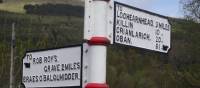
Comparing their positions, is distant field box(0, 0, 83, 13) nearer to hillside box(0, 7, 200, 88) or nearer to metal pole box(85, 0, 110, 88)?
hillside box(0, 7, 200, 88)

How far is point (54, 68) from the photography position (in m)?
5.66

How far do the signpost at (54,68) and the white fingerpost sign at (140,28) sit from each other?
1.38 feet

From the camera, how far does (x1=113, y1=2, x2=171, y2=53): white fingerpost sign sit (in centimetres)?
522

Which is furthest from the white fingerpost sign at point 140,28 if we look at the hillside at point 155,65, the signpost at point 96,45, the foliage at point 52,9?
the foliage at point 52,9

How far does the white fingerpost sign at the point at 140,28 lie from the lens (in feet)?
17.1

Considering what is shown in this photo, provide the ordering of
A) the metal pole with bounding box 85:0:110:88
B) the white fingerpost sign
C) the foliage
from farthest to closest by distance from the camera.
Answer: the foliage
the white fingerpost sign
the metal pole with bounding box 85:0:110:88

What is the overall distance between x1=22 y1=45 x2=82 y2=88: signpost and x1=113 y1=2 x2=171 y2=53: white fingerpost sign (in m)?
0.42

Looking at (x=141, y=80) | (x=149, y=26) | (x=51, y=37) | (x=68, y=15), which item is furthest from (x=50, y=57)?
(x=68, y=15)

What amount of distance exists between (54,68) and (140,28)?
0.93 meters

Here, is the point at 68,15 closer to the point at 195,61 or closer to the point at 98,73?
the point at 195,61

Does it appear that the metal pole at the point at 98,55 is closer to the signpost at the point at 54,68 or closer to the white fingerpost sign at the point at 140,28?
the white fingerpost sign at the point at 140,28

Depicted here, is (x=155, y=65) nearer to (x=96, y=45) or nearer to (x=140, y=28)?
(x=140, y=28)

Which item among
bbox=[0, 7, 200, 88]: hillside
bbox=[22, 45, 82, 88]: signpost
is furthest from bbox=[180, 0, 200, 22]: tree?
bbox=[22, 45, 82, 88]: signpost

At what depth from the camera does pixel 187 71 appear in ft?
173
